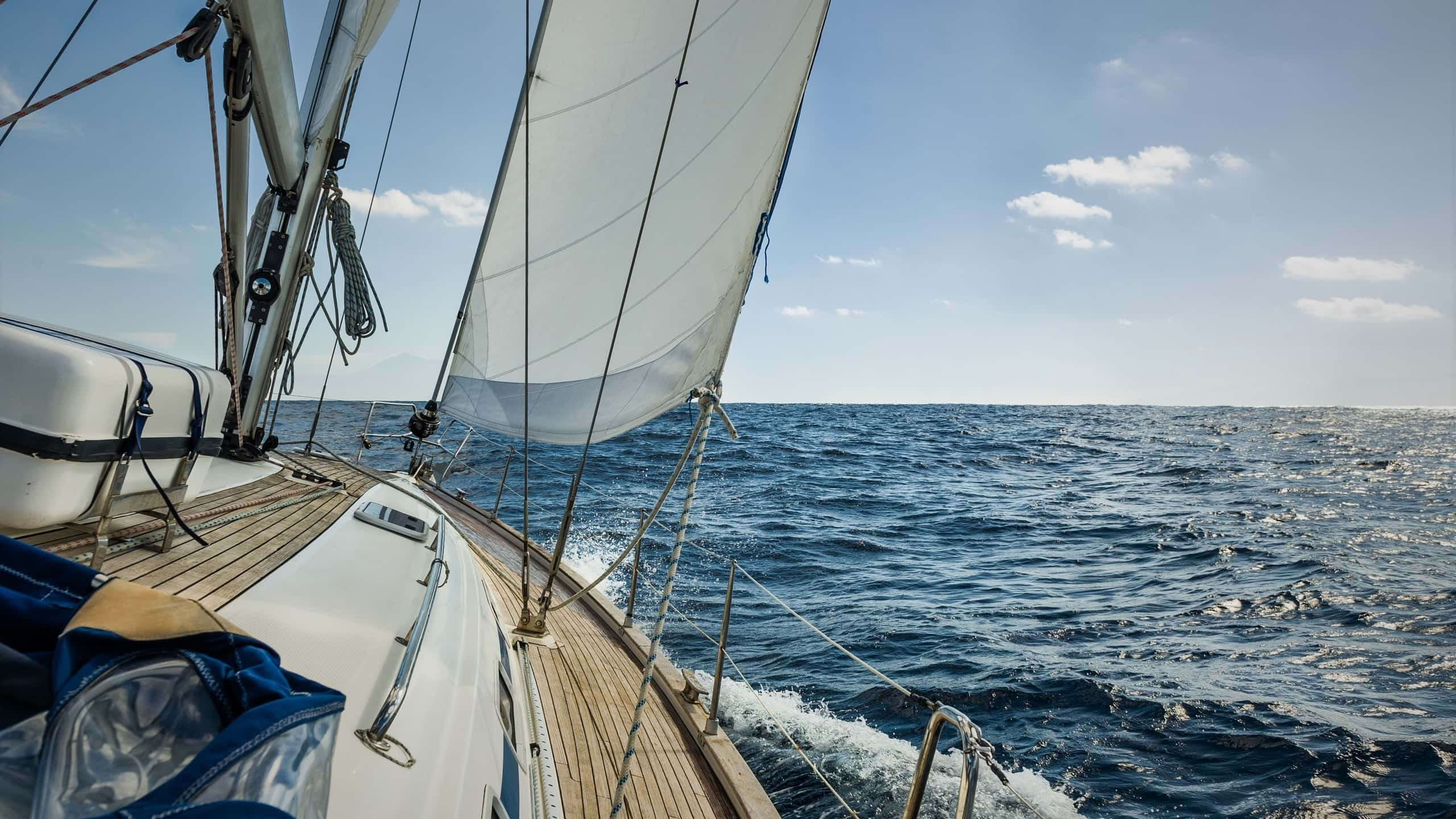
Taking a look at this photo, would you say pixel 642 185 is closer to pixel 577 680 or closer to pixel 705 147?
pixel 705 147

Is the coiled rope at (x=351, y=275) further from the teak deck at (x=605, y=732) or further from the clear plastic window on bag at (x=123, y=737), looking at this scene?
the clear plastic window on bag at (x=123, y=737)

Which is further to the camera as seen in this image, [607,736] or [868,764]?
[868,764]

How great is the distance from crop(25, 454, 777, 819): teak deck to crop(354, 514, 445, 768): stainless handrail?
1.54 feet

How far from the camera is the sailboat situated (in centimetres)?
106

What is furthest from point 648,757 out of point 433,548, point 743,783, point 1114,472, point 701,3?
point 1114,472

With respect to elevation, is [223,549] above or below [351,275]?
below

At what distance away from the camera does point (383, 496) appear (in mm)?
3699

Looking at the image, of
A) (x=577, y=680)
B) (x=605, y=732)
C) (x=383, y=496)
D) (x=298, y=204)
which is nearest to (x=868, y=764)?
(x=577, y=680)

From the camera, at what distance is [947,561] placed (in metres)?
9.62

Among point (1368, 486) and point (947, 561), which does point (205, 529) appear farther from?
point (1368, 486)

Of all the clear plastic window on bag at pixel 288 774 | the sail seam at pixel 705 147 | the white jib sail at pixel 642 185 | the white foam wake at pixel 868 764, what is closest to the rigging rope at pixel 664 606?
the white jib sail at pixel 642 185

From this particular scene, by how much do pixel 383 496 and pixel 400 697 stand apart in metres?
2.24

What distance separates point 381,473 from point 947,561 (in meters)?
7.14

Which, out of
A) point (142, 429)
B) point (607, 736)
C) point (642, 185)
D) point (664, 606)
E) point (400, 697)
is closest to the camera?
point (400, 697)
